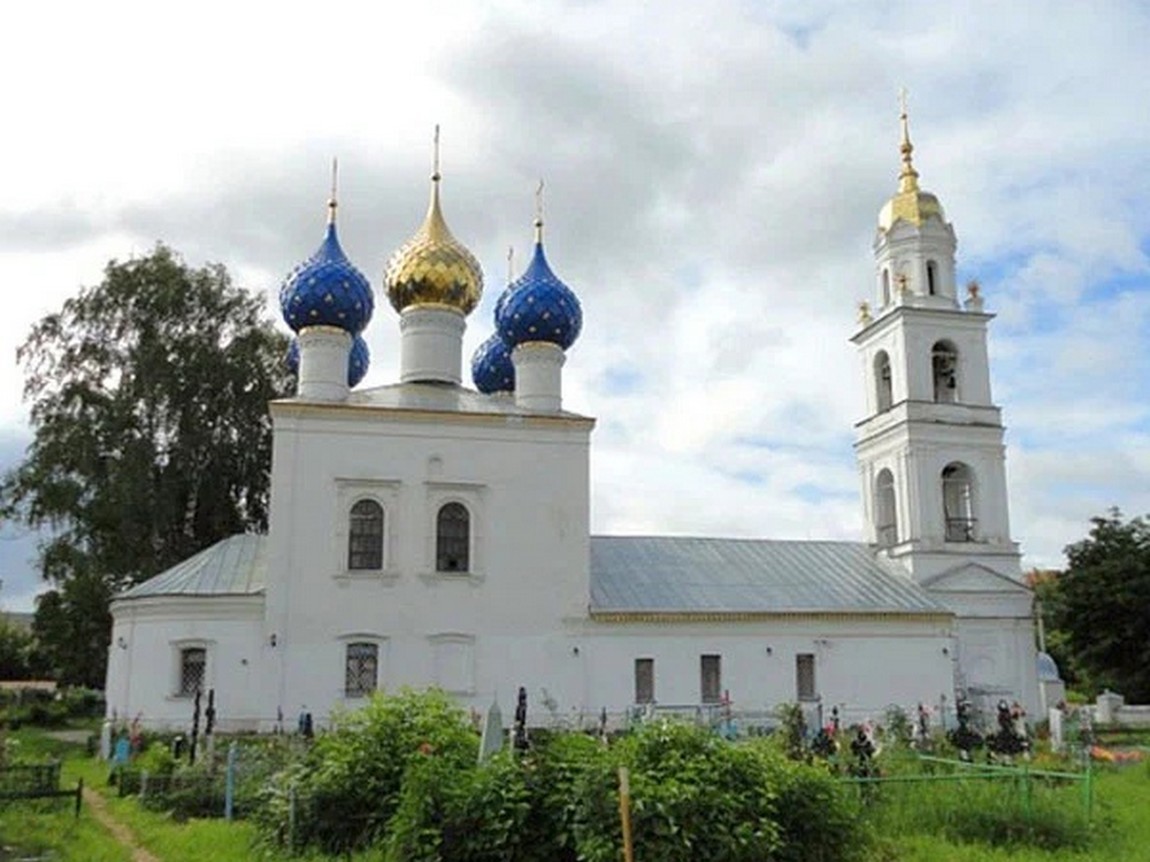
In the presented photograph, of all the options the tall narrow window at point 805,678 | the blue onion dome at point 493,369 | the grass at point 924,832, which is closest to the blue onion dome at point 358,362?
the blue onion dome at point 493,369

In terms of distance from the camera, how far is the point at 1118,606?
29.0 metres

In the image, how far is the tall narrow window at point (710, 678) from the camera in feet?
75.2

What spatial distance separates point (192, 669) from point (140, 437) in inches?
332

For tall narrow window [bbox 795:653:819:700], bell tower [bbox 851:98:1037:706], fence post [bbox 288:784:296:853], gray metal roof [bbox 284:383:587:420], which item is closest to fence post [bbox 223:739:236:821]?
fence post [bbox 288:784:296:853]

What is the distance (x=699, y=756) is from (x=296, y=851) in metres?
3.74

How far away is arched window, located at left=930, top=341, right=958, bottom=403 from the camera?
27.8 meters

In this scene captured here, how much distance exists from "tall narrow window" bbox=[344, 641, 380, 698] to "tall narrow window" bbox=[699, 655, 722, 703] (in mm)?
6627

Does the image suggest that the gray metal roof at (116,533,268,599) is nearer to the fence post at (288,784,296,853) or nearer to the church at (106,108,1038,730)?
the church at (106,108,1038,730)

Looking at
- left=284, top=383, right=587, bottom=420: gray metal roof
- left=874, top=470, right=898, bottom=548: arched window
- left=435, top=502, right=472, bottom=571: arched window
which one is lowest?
left=435, top=502, right=472, bottom=571: arched window

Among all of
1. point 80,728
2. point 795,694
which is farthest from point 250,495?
point 795,694

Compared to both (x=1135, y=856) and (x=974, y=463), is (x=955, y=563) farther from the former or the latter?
(x=1135, y=856)

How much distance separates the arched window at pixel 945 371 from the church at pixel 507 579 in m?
0.93

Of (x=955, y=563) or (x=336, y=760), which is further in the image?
(x=955, y=563)

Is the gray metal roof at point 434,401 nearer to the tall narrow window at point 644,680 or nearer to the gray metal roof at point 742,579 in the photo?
the gray metal roof at point 742,579
